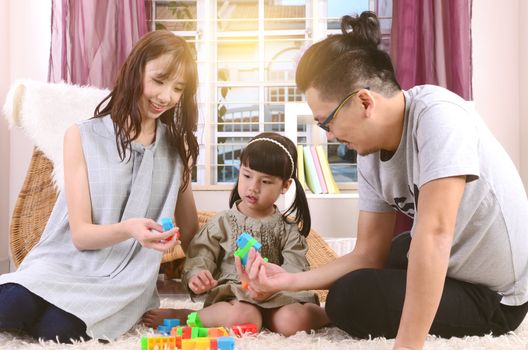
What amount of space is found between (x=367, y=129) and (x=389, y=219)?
0.32 m

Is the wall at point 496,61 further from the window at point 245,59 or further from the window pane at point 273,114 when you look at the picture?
the window pane at point 273,114

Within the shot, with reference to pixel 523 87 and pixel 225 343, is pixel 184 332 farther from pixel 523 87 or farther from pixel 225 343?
pixel 523 87

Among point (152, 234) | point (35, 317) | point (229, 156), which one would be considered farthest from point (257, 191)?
point (229, 156)

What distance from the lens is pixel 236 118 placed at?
2.96 metres

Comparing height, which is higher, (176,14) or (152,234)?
(176,14)

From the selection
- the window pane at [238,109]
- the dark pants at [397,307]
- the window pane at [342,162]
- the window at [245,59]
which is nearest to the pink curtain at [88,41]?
the window at [245,59]

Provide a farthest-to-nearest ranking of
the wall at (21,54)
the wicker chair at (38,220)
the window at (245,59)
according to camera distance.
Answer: the window at (245,59) < the wall at (21,54) < the wicker chair at (38,220)

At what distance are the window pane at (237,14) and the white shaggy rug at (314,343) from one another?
1.98 metres

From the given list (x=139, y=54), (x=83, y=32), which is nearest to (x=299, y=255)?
(x=139, y=54)

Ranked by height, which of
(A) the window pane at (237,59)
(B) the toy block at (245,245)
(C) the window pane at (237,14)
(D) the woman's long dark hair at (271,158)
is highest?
(C) the window pane at (237,14)

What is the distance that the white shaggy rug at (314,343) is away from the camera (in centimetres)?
111

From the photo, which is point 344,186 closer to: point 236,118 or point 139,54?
point 236,118

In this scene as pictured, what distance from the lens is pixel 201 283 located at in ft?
4.48

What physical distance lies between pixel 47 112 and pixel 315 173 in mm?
1134
